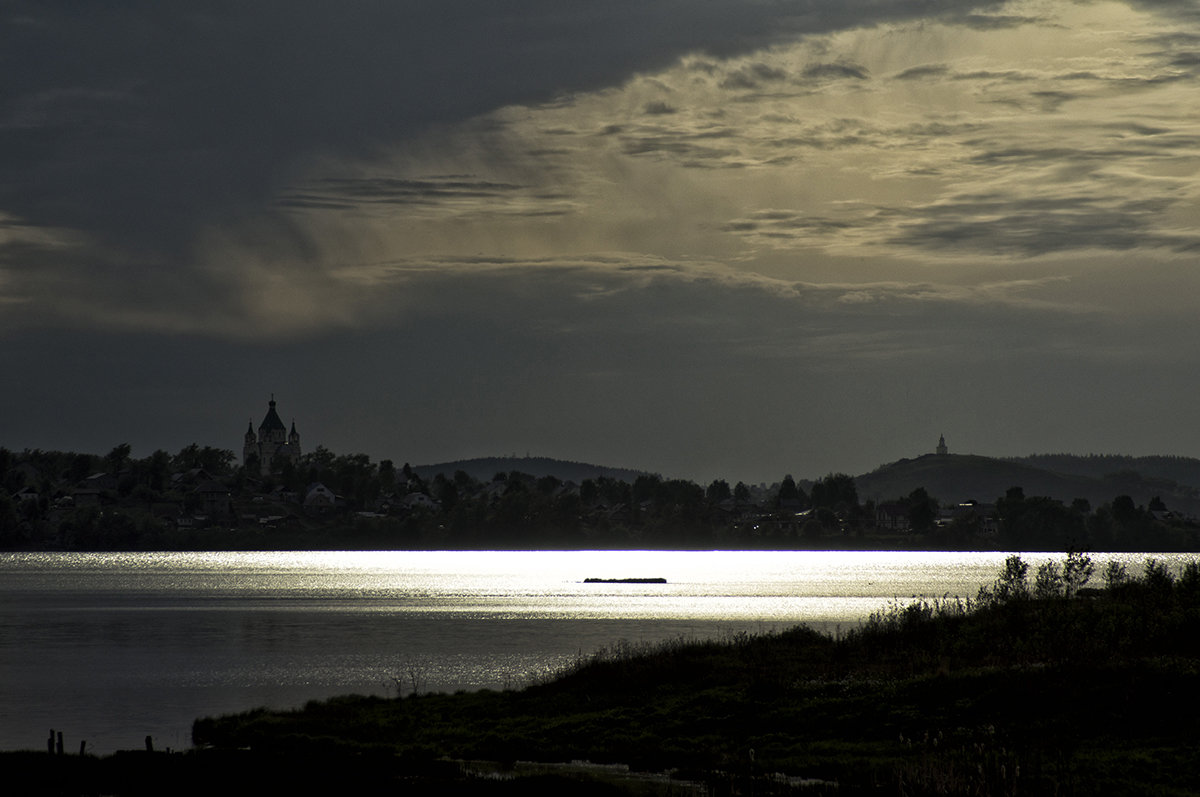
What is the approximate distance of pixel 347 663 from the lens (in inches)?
3396

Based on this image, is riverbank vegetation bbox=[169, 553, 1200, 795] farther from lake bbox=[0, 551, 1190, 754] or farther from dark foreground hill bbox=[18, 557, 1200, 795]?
lake bbox=[0, 551, 1190, 754]

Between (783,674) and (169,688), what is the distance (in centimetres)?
3862

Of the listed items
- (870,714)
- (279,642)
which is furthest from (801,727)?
(279,642)

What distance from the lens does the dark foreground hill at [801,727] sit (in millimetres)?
33750

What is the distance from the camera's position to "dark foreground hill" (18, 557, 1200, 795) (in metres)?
33.8

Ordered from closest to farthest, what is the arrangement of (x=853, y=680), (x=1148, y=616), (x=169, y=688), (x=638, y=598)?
(x=853, y=680) < (x=1148, y=616) < (x=169, y=688) < (x=638, y=598)

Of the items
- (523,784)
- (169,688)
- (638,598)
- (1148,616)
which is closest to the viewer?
(523,784)

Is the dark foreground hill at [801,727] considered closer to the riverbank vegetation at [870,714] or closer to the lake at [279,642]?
the riverbank vegetation at [870,714]

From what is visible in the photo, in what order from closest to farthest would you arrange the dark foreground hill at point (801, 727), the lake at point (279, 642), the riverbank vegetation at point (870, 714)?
the riverbank vegetation at point (870, 714) < the dark foreground hill at point (801, 727) < the lake at point (279, 642)

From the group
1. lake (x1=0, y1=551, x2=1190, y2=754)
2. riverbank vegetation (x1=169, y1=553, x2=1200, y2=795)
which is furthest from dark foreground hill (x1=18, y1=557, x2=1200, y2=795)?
lake (x1=0, y1=551, x2=1190, y2=754)

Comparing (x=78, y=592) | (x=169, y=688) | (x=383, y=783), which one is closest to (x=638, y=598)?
(x=78, y=592)

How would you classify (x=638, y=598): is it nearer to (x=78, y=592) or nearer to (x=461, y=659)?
(x=78, y=592)

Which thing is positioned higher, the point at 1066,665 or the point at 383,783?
the point at 1066,665

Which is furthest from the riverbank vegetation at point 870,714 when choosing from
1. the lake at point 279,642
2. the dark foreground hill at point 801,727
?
the lake at point 279,642
